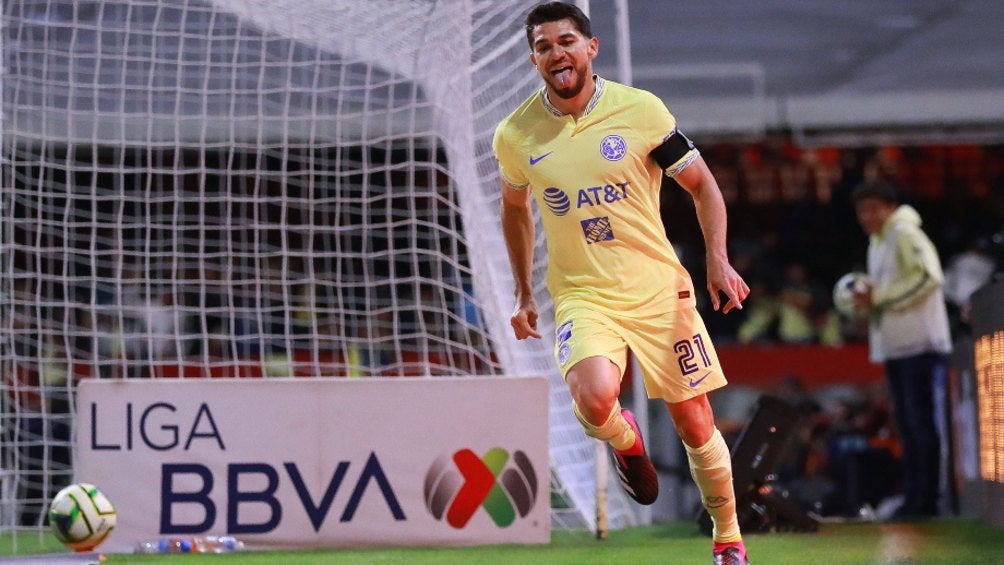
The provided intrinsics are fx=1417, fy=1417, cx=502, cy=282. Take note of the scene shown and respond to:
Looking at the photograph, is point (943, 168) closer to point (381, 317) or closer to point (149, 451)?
point (381, 317)

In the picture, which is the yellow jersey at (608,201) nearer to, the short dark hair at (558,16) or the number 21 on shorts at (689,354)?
the number 21 on shorts at (689,354)

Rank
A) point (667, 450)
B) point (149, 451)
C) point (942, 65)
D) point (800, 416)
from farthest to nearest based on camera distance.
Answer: point (942, 65)
point (667, 450)
point (800, 416)
point (149, 451)

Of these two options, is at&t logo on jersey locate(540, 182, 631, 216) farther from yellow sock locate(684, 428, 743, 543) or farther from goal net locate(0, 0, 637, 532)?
goal net locate(0, 0, 637, 532)

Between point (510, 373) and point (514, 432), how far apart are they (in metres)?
0.83

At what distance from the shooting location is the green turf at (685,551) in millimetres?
5625

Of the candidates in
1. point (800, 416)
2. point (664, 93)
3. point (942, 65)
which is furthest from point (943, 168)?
point (800, 416)

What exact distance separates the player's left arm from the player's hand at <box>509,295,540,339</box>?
2.20 feet

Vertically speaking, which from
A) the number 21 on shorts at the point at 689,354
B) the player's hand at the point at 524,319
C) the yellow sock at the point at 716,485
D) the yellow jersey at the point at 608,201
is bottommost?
the yellow sock at the point at 716,485

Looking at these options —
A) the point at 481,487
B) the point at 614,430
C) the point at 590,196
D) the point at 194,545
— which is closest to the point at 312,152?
the point at 481,487

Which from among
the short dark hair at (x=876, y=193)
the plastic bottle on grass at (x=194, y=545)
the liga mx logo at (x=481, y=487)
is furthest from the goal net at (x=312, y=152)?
the short dark hair at (x=876, y=193)

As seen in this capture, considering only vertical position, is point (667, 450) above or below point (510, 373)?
below

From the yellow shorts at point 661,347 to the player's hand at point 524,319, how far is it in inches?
11.5

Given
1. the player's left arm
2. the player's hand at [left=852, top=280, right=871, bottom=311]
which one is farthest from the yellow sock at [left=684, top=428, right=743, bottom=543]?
the player's hand at [left=852, top=280, right=871, bottom=311]

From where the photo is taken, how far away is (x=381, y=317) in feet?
44.2
